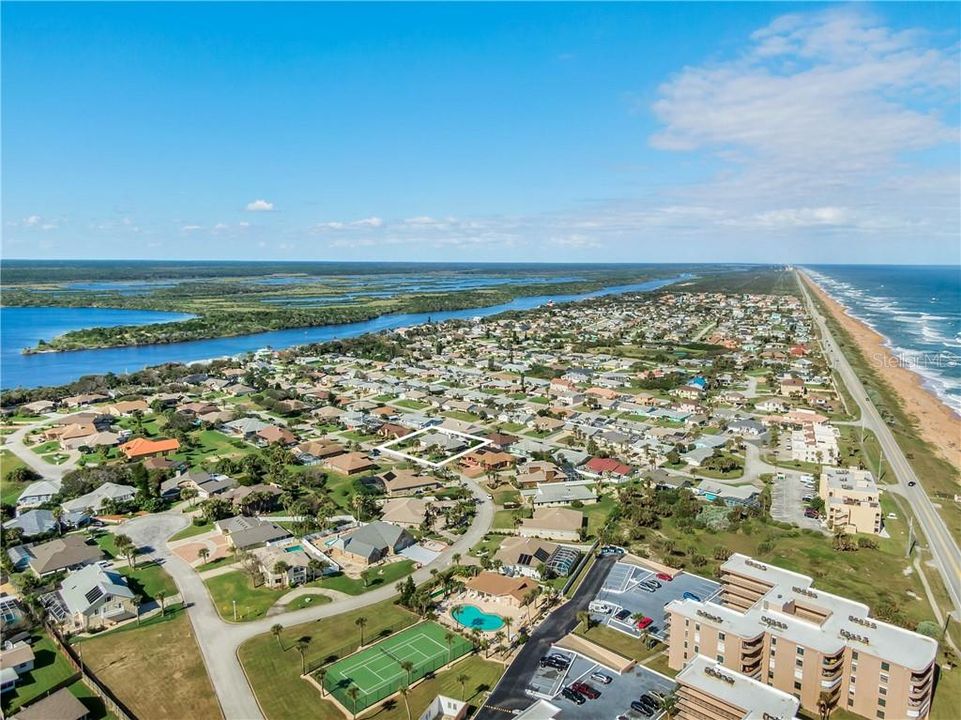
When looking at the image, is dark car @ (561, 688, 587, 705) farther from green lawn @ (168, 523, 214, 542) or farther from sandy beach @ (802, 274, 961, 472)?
sandy beach @ (802, 274, 961, 472)

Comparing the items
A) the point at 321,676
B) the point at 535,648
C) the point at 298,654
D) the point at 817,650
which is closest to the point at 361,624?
the point at 298,654

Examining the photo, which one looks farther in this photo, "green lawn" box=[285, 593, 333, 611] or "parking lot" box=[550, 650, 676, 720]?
"green lawn" box=[285, 593, 333, 611]

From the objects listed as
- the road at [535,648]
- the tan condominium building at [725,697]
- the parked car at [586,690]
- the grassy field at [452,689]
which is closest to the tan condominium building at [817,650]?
the tan condominium building at [725,697]

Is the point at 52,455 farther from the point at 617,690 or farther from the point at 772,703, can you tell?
the point at 772,703

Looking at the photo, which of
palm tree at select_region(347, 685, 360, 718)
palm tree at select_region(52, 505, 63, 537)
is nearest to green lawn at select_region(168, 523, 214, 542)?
palm tree at select_region(52, 505, 63, 537)

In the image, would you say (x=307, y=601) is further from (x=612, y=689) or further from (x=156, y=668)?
(x=612, y=689)

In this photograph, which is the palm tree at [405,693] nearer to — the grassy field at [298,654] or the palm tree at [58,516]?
the grassy field at [298,654]
